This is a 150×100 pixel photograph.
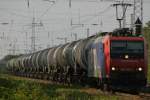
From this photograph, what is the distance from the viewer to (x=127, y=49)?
24172mm

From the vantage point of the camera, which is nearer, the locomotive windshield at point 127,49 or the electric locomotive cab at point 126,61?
the electric locomotive cab at point 126,61

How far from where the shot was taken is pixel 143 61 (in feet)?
77.9

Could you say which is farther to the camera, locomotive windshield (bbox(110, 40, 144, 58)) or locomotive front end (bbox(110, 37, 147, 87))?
locomotive windshield (bbox(110, 40, 144, 58))

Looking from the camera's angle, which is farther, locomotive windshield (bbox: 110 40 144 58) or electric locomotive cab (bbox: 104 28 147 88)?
locomotive windshield (bbox: 110 40 144 58)

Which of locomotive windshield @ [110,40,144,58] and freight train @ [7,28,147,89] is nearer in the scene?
freight train @ [7,28,147,89]

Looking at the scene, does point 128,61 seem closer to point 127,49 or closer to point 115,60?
point 115,60

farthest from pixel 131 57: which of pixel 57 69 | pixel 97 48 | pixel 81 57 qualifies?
pixel 57 69

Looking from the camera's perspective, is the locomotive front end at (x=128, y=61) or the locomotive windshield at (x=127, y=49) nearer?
the locomotive front end at (x=128, y=61)

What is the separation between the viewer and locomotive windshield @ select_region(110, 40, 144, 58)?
78.7ft

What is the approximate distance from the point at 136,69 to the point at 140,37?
72.1 inches

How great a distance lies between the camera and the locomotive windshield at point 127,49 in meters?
24.0

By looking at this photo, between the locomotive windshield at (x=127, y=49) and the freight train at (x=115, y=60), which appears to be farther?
the locomotive windshield at (x=127, y=49)

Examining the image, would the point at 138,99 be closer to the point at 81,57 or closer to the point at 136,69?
the point at 136,69

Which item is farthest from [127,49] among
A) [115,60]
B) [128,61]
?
[115,60]
